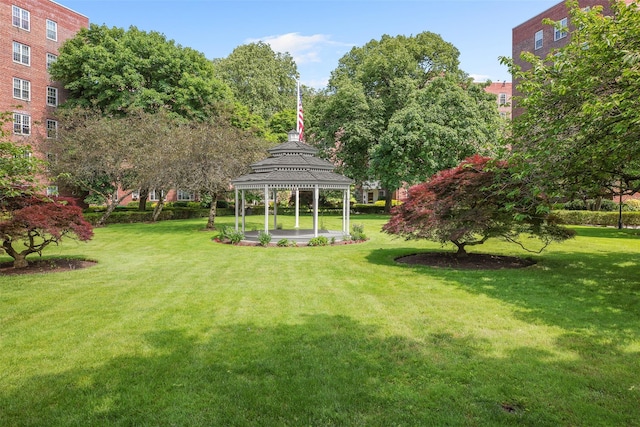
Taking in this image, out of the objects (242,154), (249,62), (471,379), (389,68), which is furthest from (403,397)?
(249,62)

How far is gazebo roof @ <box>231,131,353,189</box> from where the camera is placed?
738 inches

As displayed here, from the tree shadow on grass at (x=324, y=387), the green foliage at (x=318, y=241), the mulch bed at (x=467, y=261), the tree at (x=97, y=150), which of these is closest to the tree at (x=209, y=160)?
the tree at (x=97, y=150)

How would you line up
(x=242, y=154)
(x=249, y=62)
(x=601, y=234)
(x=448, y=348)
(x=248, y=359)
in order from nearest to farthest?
1. (x=248, y=359)
2. (x=448, y=348)
3. (x=601, y=234)
4. (x=242, y=154)
5. (x=249, y=62)

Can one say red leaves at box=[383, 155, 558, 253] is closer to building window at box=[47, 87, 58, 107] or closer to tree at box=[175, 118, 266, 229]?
tree at box=[175, 118, 266, 229]

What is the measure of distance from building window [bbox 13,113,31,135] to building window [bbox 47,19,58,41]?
24.1 ft

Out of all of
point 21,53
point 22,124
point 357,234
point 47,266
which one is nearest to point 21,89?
point 22,124

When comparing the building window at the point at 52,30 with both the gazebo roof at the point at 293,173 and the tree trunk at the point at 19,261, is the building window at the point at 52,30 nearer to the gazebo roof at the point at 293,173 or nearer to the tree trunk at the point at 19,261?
the gazebo roof at the point at 293,173

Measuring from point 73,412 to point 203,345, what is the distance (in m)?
1.95

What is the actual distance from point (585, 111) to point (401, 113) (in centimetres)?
2579

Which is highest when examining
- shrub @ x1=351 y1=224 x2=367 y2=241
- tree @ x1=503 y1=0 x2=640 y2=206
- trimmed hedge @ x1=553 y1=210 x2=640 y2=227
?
tree @ x1=503 y1=0 x2=640 y2=206

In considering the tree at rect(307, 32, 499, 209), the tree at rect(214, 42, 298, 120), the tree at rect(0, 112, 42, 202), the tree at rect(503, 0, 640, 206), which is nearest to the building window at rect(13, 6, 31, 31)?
the tree at rect(214, 42, 298, 120)

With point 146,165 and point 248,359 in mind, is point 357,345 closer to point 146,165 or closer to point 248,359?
point 248,359

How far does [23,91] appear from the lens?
32.2m

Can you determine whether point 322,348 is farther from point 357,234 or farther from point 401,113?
point 401,113
